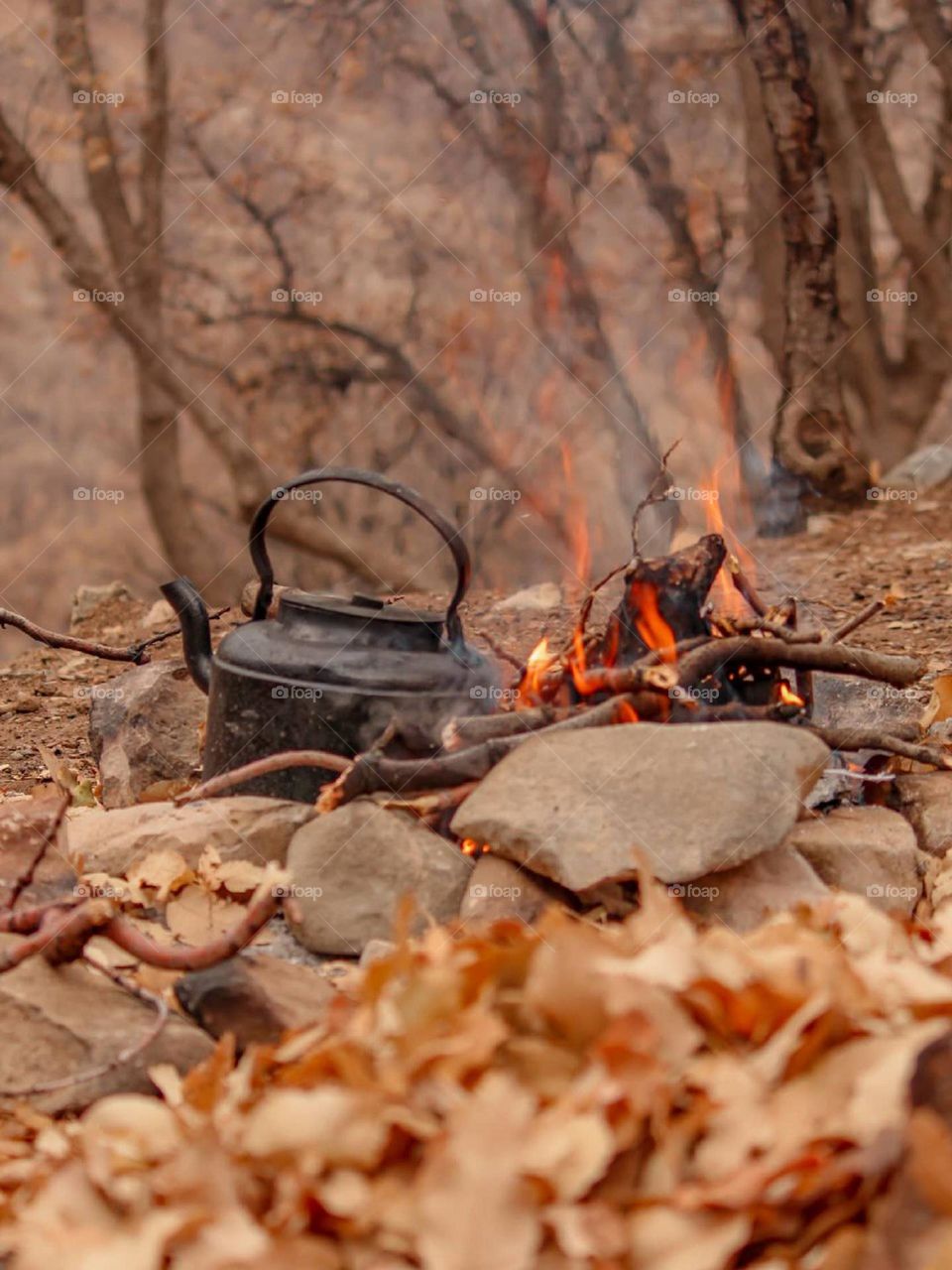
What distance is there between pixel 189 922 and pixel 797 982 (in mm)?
1669

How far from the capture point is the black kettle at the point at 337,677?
3674 millimetres

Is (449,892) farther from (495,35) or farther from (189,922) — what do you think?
(495,35)

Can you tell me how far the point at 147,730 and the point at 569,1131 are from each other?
300 centimetres

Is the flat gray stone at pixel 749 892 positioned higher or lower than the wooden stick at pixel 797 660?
lower

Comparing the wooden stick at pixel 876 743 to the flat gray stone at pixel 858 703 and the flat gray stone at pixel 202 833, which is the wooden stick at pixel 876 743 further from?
the flat gray stone at pixel 202 833

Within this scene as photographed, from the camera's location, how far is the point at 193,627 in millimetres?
4184

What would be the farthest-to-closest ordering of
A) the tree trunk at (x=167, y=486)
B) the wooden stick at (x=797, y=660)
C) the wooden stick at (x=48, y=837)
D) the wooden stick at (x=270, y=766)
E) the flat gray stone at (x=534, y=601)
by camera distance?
the tree trunk at (x=167, y=486)
the flat gray stone at (x=534, y=601)
the wooden stick at (x=797, y=660)
the wooden stick at (x=270, y=766)
the wooden stick at (x=48, y=837)

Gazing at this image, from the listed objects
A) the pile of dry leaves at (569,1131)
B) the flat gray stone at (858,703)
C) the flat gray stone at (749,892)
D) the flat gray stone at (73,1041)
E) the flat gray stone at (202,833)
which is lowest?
the flat gray stone at (858,703)

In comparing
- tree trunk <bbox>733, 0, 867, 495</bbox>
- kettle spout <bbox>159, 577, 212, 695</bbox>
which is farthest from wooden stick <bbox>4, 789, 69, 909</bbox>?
tree trunk <bbox>733, 0, 867, 495</bbox>

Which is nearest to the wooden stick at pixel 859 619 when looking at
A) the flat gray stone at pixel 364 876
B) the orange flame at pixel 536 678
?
the orange flame at pixel 536 678

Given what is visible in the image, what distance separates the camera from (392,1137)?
70.1 inches

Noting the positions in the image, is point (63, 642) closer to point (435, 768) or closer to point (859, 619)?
point (435, 768)

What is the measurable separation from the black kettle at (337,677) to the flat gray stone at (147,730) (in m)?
0.56

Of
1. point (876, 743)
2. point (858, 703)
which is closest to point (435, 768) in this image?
point (876, 743)
